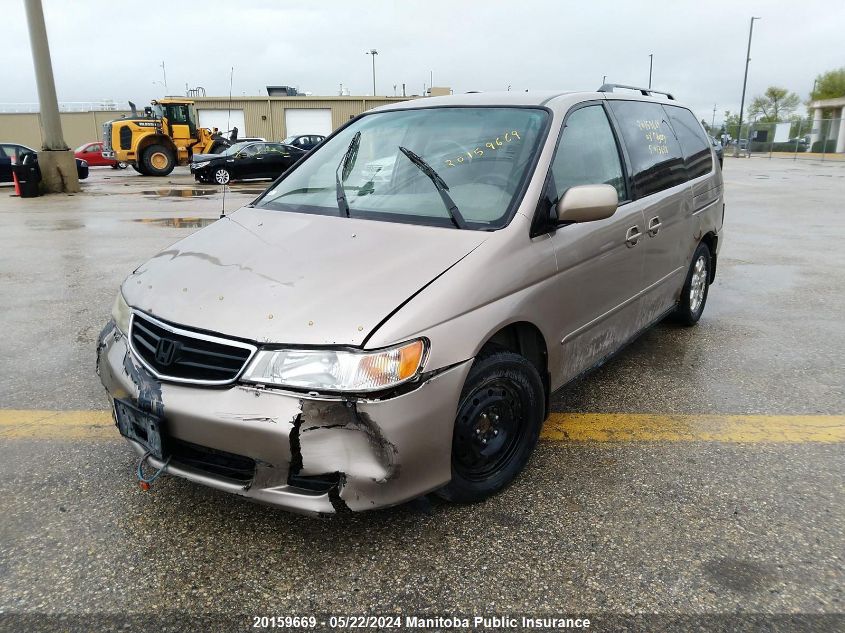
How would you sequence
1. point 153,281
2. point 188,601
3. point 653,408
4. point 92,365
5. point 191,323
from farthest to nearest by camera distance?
1. point 92,365
2. point 653,408
3. point 153,281
4. point 191,323
5. point 188,601

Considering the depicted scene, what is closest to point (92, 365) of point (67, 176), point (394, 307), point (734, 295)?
point (394, 307)

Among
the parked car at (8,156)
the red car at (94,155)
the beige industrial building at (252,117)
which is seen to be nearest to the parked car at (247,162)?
the parked car at (8,156)

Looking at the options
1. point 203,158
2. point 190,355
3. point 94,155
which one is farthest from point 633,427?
point 94,155

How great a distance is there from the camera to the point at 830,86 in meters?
65.4

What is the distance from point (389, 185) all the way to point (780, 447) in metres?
2.29

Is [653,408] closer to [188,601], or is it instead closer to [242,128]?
[188,601]

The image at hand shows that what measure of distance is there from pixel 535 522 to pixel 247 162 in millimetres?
21480

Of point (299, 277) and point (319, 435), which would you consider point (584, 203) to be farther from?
point (319, 435)

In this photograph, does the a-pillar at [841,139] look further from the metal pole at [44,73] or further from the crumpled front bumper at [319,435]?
the crumpled front bumper at [319,435]

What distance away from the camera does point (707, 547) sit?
2.38 meters

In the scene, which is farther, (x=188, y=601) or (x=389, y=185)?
(x=389, y=185)

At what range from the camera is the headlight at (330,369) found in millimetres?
2100

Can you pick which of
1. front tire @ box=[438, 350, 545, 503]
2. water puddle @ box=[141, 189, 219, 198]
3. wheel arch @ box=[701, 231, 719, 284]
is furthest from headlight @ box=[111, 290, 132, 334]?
water puddle @ box=[141, 189, 219, 198]

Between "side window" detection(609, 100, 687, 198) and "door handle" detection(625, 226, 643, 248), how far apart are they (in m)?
0.25
